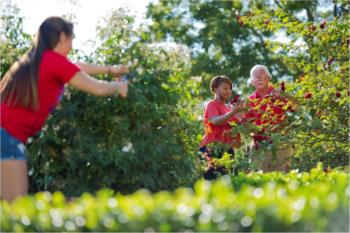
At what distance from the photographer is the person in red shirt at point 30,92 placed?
15.1ft

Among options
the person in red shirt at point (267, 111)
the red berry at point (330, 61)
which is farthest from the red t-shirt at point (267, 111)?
the red berry at point (330, 61)

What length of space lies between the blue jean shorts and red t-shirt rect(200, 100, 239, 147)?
11.5 ft

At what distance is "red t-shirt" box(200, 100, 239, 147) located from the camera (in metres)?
7.95

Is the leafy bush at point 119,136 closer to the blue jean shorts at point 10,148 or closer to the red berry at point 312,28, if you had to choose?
the blue jean shorts at point 10,148

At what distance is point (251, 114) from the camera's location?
25.5 ft

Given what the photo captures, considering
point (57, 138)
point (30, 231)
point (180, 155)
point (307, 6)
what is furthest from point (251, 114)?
point (307, 6)

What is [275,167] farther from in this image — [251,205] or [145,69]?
[251,205]

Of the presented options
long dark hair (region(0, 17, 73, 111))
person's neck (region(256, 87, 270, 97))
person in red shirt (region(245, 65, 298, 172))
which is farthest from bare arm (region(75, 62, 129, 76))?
person's neck (region(256, 87, 270, 97))

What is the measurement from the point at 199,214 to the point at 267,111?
175 inches

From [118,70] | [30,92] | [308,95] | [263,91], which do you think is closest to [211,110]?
[263,91]

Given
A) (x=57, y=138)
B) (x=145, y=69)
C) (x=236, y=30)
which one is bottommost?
(x=57, y=138)

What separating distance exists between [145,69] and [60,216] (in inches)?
91.3

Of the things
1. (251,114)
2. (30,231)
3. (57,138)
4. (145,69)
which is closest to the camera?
(30,231)

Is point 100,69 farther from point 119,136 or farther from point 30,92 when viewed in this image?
point 30,92
